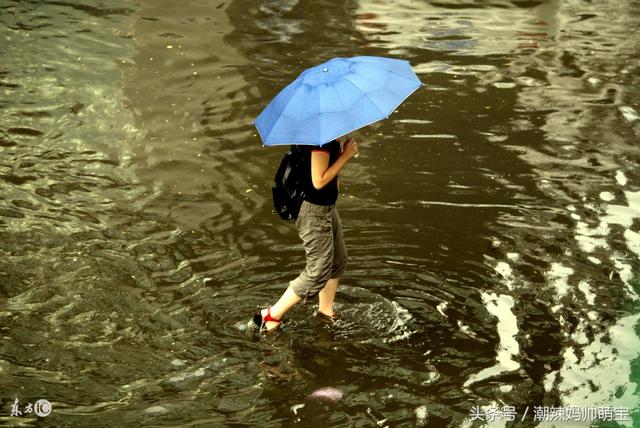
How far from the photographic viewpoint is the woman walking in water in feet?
16.9

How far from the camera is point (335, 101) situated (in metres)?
4.94

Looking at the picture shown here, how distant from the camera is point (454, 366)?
532 cm

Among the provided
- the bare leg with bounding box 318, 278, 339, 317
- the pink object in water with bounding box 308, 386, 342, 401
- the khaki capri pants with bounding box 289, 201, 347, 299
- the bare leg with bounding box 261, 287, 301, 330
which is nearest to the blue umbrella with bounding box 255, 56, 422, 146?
the khaki capri pants with bounding box 289, 201, 347, 299

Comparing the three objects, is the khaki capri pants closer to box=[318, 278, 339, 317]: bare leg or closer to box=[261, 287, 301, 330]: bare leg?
box=[261, 287, 301, 330]: bare leg

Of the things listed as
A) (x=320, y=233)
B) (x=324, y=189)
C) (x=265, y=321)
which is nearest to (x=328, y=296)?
(x=265, y=321)

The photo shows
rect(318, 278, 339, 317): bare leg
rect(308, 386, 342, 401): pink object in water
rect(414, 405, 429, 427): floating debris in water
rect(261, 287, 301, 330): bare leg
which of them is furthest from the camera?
rect(318, 278, 339, 317): bare leg

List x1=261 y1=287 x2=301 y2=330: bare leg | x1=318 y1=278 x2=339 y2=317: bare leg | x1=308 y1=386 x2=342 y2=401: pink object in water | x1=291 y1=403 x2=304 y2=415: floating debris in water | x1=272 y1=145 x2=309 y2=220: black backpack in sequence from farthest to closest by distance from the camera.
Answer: x1=318 y1=278 x2=339 y2=317: bare leg
x1=261 y1=287 x2=301 y2=330: bare leg
x1=272 y1=145 x2=309 y2=220: black backpack
x1=308 y1=386 x2=342 y2=401: pink object in water
x1=291 y1=403 x2=304 y2=415: floating debris in water

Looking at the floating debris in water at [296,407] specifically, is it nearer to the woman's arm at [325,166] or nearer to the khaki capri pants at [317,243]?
the khaki capri pants at [317,243]

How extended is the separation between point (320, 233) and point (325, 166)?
0.49 meters

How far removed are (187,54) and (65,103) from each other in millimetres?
1818

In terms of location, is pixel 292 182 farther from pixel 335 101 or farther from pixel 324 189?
pixel 335 101

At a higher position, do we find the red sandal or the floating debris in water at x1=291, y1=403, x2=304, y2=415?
the red sandal

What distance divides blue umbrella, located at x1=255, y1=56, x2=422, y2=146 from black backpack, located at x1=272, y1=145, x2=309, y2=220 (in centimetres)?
27

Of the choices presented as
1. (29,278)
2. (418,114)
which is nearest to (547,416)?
(29,278)
